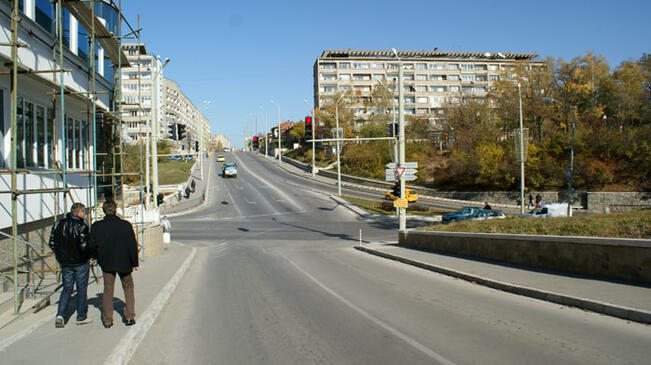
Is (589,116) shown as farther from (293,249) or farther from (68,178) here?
(68,178)

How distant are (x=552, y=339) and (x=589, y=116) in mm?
56454

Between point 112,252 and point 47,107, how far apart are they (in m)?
6.69

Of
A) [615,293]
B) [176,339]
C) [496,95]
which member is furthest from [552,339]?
[496,95]

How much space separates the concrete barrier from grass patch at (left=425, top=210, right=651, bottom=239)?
54cm

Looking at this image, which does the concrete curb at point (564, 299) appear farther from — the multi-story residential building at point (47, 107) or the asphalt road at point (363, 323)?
the multi-story residential building at point (47, 107)

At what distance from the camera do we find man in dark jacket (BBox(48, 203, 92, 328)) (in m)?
6.64

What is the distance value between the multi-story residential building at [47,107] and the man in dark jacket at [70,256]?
3.98ft

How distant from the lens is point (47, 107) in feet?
37.2

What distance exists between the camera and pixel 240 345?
629 centimetres

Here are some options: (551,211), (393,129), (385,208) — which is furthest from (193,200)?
(551,211)

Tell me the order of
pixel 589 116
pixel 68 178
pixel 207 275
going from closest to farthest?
1. pixel 68 178
2. pixel 207 275
3. pixel 589 116

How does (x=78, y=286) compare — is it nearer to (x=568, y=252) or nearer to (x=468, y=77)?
(x=568, y=252)

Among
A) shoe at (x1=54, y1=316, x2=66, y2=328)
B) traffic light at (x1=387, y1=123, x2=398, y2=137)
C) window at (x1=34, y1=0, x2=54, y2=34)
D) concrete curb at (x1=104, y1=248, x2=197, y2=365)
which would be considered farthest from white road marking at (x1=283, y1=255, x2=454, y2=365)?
traffic light at (x1=387, y1=123, x2=398, y2=137)

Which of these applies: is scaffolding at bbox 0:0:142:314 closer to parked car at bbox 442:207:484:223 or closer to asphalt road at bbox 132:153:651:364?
asphalt road at bbox 132:153:651:364
